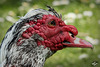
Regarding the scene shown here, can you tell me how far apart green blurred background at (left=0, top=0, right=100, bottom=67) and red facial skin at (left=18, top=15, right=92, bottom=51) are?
208 centimetres

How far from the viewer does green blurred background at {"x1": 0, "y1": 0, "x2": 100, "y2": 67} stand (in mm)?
5082

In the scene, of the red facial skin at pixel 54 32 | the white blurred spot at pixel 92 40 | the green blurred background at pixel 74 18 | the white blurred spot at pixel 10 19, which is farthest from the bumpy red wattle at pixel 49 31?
the white blurred spot at pixel 10 19

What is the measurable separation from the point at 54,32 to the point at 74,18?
12.2ft

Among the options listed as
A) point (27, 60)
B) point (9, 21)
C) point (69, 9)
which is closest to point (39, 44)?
point (27, 60)

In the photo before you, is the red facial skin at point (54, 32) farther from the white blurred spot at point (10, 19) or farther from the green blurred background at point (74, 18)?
the white blurred spot at point (10, 19)

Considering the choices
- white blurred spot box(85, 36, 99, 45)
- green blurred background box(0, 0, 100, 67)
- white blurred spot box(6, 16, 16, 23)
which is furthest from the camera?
white blurred spot box(6, 16, 16, 23)

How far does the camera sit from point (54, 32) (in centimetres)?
262

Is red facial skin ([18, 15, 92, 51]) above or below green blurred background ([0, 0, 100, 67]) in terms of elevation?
above

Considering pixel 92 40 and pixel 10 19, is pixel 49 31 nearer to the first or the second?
pixel 92 40

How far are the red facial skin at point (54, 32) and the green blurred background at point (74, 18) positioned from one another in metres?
2.08

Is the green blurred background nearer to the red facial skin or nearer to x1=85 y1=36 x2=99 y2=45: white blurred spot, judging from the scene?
x1=85 y1=36 x2=99 y2=45: white blurred spot

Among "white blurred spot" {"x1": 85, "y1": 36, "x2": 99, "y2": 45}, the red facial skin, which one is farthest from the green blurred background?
the red facial skin

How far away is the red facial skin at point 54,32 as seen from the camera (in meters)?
2.56

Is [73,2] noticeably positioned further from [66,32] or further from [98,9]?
[66,32]
